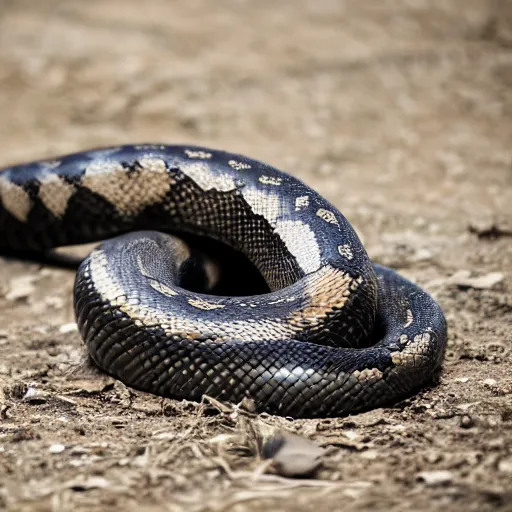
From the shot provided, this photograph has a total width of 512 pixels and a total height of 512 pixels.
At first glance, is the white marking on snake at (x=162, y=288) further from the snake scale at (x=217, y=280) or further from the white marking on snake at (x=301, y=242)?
the white marking on snake at (x=301, y=242)

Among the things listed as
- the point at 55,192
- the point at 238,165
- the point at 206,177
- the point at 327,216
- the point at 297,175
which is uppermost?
the point at 238,165

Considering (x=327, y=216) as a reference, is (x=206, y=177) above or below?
above

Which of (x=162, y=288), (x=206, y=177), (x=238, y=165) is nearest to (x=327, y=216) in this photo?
(x=238, y=165)

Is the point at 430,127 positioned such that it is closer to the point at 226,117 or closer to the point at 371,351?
the point at 226,117

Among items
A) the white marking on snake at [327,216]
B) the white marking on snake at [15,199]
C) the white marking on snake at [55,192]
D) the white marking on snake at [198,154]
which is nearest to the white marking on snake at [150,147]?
the white marking on snake at [198,154]

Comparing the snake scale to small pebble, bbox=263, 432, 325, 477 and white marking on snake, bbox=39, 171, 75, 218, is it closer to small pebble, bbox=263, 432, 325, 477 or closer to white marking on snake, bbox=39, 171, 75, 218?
white marking on snake, bbox=39, 171, 75, 218

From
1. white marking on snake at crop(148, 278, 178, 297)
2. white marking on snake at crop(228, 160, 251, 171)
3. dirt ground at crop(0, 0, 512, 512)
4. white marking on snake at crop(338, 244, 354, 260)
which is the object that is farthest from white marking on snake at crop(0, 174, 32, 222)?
white marking on snake at crop(338, 244, 354, 260)

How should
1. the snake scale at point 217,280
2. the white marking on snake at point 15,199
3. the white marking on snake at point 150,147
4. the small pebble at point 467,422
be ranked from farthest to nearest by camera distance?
the white marking on snake at point 15,199 < the white marking on snake at point 150,147 < the snake scale at point 217,280 < the small pebble at point 467,422

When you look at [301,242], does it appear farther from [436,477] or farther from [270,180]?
[436,477]
